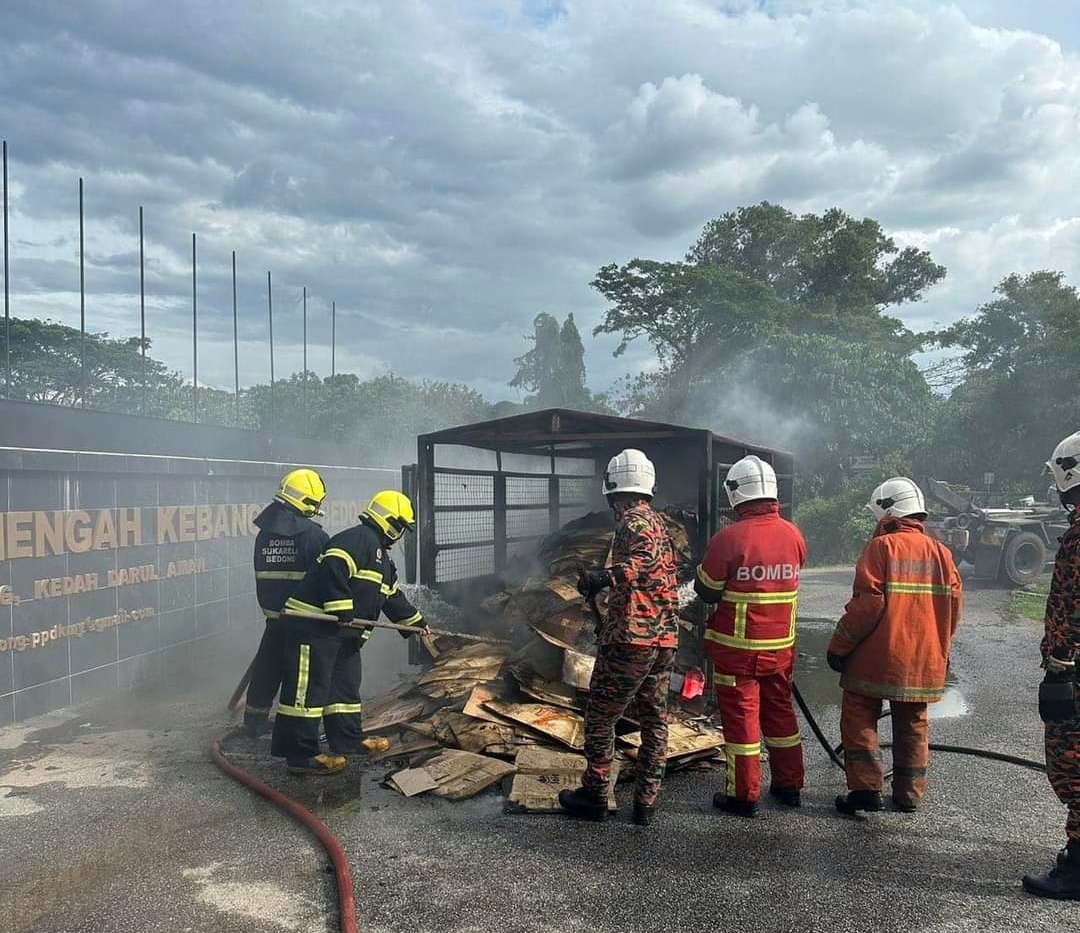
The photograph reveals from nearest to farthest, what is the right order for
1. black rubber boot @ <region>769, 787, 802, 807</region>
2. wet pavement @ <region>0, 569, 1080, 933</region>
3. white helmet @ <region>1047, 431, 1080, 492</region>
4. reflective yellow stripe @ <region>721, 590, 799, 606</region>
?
1. wet pavement @ <region>0, 569, 1080, 933</region>
2. white helmet @ <region>1047, 431, 1080, 492</region>
3. reflective yellow stripe @ <region>721, 590, 799, 606</region>
4. black rubber boot @ <region>769, 787, 802, 807</region>

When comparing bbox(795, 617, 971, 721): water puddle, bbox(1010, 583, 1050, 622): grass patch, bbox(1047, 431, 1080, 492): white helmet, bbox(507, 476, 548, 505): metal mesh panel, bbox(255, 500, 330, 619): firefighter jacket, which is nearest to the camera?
bbox(1047, 431, 1080, 492): white helmet

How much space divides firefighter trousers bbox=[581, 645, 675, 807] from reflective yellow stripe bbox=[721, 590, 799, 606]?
45 cm

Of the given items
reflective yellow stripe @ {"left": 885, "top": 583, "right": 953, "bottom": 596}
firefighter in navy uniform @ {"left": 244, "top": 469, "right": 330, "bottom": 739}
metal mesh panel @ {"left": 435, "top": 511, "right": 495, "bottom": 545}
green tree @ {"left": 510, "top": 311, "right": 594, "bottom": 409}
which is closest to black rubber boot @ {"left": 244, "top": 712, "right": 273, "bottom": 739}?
firefighter in navy uniform @ {"left": 244, "top": 469, "right": 330, "bottom": 739}

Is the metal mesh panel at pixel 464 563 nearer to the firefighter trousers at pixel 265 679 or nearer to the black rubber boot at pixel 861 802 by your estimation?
the firefighter trousers at pixel 265 679

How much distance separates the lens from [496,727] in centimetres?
515

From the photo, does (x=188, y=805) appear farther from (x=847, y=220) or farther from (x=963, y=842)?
(x=847, y=220)

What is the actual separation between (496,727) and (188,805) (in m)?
1.86

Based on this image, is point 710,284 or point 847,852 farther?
point 710,284

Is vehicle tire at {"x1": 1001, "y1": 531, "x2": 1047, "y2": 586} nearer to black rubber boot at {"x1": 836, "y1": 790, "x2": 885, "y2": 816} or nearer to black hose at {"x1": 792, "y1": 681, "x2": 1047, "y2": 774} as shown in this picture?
black hose at {"x1": 792, "y1": 681, "x2": 1047, "y2": 774}

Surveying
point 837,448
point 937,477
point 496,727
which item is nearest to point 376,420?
point 837,448

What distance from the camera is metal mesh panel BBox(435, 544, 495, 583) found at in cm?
755

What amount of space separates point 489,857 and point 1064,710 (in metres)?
2.65

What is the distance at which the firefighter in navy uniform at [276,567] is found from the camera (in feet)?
18.8

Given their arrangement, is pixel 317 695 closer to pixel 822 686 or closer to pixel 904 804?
pixel 904 804
